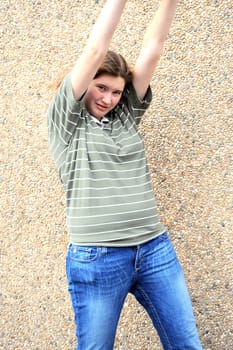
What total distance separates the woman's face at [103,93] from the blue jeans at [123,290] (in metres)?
0.53

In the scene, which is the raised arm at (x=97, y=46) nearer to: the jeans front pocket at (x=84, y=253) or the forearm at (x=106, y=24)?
the forearm at (x=106, y=24)

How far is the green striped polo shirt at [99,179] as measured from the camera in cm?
184

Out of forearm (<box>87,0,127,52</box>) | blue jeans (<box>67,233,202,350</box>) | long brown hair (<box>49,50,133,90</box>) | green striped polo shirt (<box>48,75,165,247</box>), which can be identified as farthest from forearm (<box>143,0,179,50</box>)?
blue jeans (<box>67,233,202,350</box>)

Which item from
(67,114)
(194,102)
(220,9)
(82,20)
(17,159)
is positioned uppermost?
(220,9)

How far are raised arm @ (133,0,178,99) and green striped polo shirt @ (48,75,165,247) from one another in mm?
227

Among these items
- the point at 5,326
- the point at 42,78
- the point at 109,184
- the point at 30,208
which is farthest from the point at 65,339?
the point at 42,78

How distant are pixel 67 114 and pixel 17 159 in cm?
87

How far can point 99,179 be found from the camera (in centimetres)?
185

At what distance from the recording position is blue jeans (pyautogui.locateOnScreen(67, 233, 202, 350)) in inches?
71.0

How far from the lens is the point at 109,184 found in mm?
1856

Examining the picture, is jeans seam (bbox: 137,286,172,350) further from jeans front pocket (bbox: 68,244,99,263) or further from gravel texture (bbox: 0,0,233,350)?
gravel texture (bbox: 0,0,233,350)

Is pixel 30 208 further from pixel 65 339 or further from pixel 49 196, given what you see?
pixel 65 339

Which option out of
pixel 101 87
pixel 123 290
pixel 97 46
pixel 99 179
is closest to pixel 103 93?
pixel 101 87

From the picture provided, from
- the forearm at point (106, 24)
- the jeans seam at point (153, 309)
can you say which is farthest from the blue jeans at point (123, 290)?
the forearm at point (106, 24)
